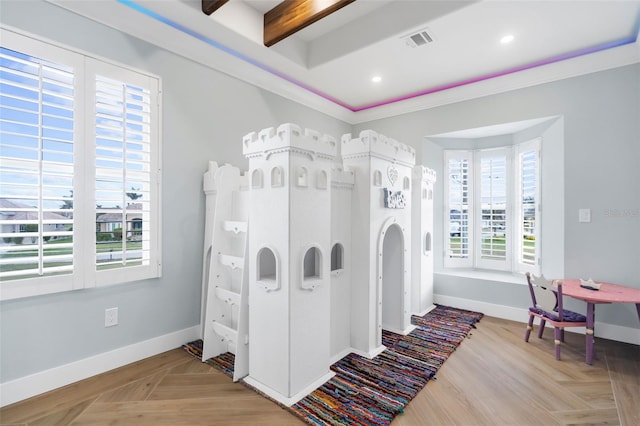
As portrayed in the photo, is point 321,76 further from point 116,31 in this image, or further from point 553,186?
point 553,186

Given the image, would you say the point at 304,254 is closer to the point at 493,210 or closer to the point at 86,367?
the point at 86,367

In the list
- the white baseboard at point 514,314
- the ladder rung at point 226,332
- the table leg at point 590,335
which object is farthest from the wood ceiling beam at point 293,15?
the white baseboard at point 514,314

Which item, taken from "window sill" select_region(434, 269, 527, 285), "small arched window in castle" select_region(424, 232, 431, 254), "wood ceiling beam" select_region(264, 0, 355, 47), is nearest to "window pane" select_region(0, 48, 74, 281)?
"wood ceiling beam" select_region(264, 0, 355, 47)

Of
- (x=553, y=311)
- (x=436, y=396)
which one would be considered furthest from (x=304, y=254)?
(x=553, y=311)

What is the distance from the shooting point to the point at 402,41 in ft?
9.27

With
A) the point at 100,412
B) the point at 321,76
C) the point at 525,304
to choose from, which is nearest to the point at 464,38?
the point at 321,76

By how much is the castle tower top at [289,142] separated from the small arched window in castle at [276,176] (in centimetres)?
13

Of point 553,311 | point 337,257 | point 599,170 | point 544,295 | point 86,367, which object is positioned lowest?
point 86,367

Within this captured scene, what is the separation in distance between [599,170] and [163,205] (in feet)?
14.3

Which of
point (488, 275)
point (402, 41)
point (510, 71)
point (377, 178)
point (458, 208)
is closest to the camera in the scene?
point (377, 178)

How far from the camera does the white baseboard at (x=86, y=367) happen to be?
1.91m

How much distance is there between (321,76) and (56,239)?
308cm

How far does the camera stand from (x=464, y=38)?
2.78 meters

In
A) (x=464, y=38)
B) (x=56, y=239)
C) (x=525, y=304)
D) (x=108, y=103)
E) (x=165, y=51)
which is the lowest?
(x=525, y=304)
